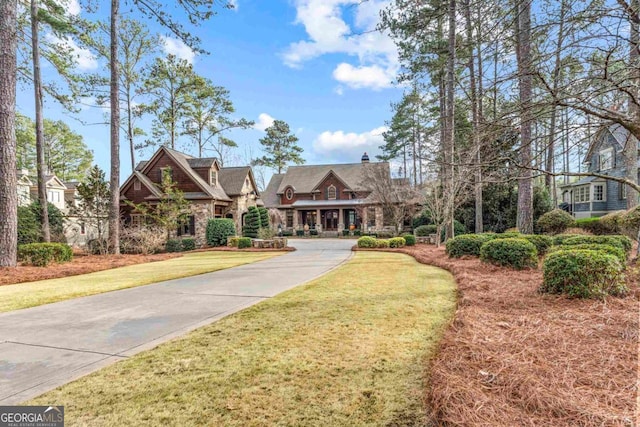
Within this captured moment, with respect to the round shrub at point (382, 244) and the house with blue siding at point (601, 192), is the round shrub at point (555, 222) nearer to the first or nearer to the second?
the round shrub at point (382, 244)

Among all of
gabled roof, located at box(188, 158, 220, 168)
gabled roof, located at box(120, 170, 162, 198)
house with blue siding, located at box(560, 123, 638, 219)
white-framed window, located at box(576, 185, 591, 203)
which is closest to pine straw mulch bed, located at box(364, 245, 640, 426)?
gabled roof, located at box(120, 170, 162, 198)

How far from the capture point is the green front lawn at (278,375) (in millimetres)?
2400

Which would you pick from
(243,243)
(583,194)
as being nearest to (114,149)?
(243,243)

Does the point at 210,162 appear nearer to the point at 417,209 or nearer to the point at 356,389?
the point at 417,209

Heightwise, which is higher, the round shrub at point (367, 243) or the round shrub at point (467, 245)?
the round shrub at point (467, 245)

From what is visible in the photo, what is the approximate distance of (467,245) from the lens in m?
10.8

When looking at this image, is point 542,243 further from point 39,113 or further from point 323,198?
point 323,198

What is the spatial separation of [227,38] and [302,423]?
11672 mm

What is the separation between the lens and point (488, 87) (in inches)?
168

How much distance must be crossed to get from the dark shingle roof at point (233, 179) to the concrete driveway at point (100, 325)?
1864cm

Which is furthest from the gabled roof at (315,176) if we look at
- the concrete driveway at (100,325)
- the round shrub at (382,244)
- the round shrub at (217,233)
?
the concrete driveway at (100,325)

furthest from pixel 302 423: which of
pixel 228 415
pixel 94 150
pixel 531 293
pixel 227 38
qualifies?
pixel 94 150

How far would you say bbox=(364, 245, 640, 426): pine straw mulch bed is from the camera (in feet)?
7.07

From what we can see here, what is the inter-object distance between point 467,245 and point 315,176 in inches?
1033
